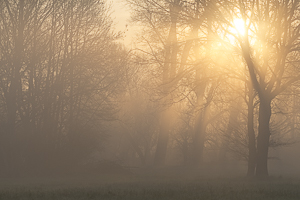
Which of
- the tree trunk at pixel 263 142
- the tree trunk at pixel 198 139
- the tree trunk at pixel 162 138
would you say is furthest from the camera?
the tree trunk at pixel 162 138

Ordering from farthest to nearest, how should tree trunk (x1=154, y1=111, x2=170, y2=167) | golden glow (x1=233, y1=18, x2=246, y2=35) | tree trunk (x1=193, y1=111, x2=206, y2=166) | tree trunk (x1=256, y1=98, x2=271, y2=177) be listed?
tree trunk (x1=154, y1=111, x2=170, y2=167)
tree trunk (x1=193, y1=111, x2=206, y2=166)
tree trunk (x1=256, y1=98, x2=271, y2=177)
golden glow (x1=233, y1=18, x2=246, y2=35)

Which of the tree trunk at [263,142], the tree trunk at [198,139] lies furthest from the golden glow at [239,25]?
the tree trunk at [198,139]

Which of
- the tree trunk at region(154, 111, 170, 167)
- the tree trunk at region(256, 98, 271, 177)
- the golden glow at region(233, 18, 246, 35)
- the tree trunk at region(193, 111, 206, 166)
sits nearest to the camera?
the golden glow at region(233, 18, 246, 35)

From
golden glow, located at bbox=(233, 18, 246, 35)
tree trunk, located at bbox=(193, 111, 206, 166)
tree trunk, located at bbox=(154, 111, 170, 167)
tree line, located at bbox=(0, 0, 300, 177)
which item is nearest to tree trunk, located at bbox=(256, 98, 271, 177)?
tree line, located at bbox=(0, 0, 300, 177)

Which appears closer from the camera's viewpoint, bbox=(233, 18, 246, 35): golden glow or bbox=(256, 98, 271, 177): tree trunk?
bbox=(233, 18, 246, 35): golden glow

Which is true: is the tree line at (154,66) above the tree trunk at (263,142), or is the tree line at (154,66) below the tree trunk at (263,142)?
above

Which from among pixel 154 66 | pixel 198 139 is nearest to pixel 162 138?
pixel 198 139

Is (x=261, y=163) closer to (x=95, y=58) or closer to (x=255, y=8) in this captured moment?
(x=255, y=8)

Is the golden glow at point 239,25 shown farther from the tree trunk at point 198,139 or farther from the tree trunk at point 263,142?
the tree trunk at point 198,139

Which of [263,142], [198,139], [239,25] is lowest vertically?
[263,142]

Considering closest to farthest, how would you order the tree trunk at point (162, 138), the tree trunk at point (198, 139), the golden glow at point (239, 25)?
the golden glow at point (239, 25), the tree trunk at point (198, 139), the tree trunk at point (162, 138)

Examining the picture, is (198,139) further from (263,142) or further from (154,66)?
Result: (263,142)

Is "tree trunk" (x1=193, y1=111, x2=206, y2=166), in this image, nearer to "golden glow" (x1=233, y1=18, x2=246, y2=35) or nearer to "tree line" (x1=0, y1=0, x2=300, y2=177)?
"tree line" (x1=0, y1=0, x2=300, y2=177)

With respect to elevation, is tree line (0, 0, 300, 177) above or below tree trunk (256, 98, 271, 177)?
above
